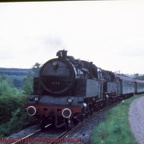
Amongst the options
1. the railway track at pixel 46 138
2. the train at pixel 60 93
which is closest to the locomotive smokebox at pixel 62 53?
the train at pixel 60 93

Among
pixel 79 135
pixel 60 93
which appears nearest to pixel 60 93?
pixel 60 93

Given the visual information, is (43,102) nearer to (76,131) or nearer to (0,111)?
(76,131)

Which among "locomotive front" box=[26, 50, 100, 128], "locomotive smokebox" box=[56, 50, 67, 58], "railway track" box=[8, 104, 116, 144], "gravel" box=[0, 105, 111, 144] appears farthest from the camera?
"locomotive smokebox" box=[56, 50, 67, 58]

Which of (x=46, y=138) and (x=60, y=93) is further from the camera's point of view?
(x=60, y=93)

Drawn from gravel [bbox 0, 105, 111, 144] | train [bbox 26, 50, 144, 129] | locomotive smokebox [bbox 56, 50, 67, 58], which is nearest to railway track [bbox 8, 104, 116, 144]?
gravel [bbox 0, 105, 111, 144]

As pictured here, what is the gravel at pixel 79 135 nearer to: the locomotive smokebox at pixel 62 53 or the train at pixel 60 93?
the train at pixel 60 93

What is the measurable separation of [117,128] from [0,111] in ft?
11.6

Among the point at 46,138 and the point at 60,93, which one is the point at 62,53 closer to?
the point at 60,93

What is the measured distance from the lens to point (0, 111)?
7.77m

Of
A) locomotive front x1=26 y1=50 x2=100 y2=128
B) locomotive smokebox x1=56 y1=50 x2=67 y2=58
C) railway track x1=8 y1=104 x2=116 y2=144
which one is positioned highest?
locomotive smokebox x1=56 y1=50 x2=67 y2=58

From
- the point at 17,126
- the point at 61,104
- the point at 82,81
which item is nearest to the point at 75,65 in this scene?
the point at 82,81

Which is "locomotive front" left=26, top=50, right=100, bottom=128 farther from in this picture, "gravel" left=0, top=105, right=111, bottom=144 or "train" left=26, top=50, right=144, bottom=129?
"gravel" left=0, top=105, right=111, bottom=144

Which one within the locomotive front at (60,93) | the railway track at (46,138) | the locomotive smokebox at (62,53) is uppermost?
the locomotive smokebox at (62,53)

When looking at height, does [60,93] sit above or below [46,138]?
above
